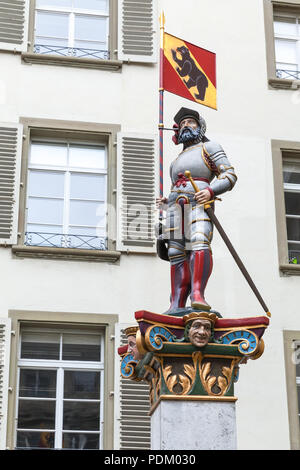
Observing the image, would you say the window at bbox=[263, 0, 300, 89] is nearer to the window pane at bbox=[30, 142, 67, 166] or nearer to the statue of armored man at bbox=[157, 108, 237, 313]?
the window pane at bbox=[30, 142, 67, 166]

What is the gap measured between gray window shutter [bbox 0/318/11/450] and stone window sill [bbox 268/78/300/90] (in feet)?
16.0

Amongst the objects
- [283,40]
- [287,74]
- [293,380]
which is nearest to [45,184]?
[287,74]

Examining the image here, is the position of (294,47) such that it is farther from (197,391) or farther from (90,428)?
(197,391)

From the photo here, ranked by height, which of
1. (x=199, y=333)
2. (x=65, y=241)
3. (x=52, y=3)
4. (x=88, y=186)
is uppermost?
(x=52, y=3)

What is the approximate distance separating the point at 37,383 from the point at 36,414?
1.24 ft

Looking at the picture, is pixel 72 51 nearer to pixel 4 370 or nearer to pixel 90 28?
pixel 90 28

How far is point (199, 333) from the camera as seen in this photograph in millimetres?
7695

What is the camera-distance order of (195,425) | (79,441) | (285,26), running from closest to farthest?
(195,425), (79,441), (285,26)

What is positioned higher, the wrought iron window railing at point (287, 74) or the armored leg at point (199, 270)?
the wrought iron window railing at point (287, 74)

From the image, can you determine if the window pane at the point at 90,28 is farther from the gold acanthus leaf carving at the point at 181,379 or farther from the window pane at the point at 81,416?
the gold acanthus leaf carving at the point at 181,379

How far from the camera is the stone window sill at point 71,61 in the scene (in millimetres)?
13133

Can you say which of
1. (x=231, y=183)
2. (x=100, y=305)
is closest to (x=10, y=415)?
(x=100, y=305)

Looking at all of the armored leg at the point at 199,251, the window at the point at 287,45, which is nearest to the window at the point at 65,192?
the window at the point at 287,45

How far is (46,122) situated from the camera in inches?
506
